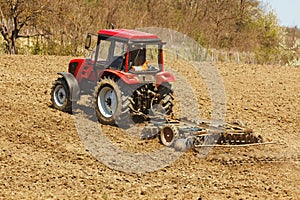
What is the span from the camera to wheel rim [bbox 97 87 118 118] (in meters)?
8.45

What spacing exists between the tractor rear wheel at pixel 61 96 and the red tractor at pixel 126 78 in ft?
0.36

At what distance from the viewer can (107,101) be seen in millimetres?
8617

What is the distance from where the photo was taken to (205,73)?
16719 millimetres

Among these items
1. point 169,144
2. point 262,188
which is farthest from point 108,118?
point 262,188

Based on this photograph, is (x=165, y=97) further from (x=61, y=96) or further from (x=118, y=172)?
(x=118, y=172)

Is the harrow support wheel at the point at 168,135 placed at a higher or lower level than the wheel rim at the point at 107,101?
lower

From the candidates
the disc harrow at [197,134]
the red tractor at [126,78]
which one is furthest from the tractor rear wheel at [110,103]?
the disc harrow at [197,134]

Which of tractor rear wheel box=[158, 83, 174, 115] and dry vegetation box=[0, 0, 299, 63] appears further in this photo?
dry vegetation box=[0, 0, 299, 63]

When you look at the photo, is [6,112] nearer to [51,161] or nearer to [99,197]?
[51,161]

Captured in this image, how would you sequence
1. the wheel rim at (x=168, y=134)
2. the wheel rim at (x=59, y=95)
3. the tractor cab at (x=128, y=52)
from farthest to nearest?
the wheel rim at (x=59, y=95), the tractor cab at (x=128, y=52), the wheel rim at (x=168, y=134)

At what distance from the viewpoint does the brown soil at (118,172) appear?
5941mm

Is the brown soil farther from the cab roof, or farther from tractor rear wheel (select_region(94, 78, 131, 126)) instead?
the cab roof

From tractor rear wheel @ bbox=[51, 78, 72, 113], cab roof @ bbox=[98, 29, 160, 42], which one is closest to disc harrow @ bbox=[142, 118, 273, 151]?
cab roof @ bbox=[98, 29, 160, 42]

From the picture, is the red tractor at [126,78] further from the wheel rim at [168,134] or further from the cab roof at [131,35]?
the wheel rim at [168,134]
